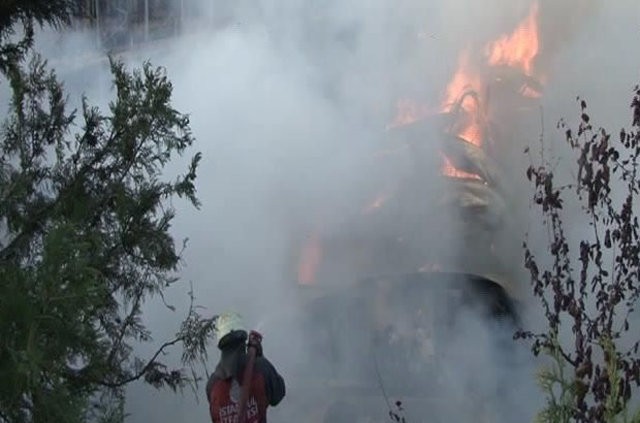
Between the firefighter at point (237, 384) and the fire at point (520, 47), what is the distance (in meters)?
4.94

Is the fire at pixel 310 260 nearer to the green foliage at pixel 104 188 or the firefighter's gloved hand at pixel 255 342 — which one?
the firefighter's gloved hand at pixel 255 342

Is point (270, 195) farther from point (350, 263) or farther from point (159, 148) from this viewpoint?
point (159, 148)

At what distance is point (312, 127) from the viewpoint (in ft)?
22.4

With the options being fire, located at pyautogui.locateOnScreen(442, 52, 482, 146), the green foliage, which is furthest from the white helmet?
fire, located at pyautogui.locateOnScreen(442, 52, 482, 146)

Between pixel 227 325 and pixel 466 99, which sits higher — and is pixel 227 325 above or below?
below

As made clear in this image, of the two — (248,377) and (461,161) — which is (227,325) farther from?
(461,161)

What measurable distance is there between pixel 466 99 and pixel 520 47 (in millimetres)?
911

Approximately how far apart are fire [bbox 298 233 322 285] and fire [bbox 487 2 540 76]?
104 inches

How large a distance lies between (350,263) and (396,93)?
1660mm

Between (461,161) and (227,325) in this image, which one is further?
(461,161)

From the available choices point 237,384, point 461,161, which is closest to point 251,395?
point 237,384

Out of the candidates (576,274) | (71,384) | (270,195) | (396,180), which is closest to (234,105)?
(270,195)

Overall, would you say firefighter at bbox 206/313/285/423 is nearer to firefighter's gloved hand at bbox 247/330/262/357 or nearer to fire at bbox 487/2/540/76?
firefighter's gloved hand at bbox 247/330/262/357

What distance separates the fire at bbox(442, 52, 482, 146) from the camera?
7.42 meters
